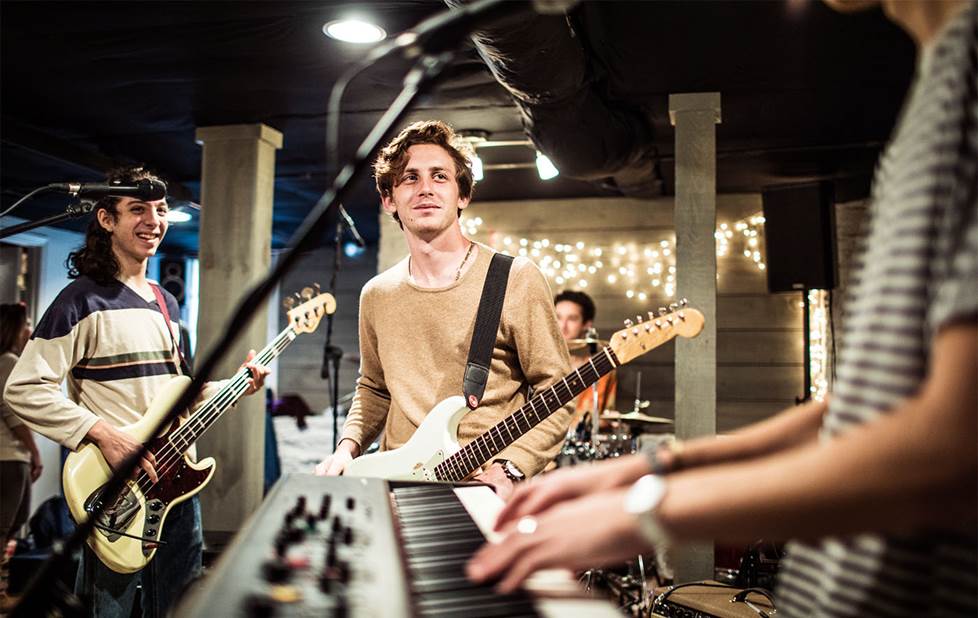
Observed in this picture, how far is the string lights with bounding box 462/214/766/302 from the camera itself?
304 inches

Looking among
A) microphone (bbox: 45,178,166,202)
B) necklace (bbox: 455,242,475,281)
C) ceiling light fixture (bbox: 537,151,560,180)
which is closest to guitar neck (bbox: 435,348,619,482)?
necklace (bbox: 455,242,475,281)

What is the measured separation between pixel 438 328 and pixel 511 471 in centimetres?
56

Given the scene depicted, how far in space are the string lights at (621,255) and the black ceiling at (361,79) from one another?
933mm

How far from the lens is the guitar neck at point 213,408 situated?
3162 mm

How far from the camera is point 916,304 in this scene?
2.60 ft

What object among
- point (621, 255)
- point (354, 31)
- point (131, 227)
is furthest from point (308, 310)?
point (621, 255)

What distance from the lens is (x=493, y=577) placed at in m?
0.92

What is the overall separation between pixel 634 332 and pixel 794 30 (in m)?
2.01

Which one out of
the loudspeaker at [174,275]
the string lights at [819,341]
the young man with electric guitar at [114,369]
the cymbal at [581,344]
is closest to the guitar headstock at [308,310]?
the young man with electric guitar at [114,369]

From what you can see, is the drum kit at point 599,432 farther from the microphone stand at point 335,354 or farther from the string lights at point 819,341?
the string lights at point 819,341

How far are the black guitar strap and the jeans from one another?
143cm

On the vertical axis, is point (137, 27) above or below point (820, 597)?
above

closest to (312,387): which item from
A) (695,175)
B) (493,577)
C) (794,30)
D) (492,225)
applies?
(492,225)

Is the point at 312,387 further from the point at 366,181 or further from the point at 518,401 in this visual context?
the point at 518,401
